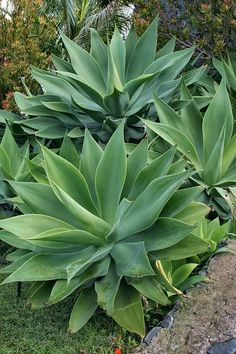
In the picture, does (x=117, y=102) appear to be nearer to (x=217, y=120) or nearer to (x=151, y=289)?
(x=217, y=120)

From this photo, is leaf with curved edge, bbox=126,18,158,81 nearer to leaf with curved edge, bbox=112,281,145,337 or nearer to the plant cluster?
the plant cluster

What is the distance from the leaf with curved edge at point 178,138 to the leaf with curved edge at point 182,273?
100 centimetres

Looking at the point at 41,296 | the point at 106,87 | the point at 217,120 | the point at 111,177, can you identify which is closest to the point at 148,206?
the point at 111,177

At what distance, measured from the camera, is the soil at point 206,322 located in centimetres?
296

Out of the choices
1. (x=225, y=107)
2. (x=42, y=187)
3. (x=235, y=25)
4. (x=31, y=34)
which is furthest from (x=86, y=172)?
(x=31, y=34)

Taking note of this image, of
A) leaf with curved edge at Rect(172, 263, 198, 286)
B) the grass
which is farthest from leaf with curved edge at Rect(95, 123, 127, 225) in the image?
the grass

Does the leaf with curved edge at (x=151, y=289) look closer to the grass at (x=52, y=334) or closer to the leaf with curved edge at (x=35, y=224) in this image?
the grass at (x=52, y=334)

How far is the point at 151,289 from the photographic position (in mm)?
3070

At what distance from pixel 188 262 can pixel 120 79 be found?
6.55 ft

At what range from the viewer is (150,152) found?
4211mm

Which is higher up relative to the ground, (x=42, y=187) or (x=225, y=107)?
(x=42, y=187)

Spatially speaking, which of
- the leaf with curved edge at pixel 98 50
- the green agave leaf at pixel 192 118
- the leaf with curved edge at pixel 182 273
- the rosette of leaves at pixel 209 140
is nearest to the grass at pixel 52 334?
the leaf with curved edge at pixel 182 273

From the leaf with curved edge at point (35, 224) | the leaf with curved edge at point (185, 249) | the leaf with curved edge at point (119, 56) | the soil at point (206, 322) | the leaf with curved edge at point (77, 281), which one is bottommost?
the soil at point (206, 322)

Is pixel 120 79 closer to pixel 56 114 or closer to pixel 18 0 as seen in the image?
pixel 56 114
